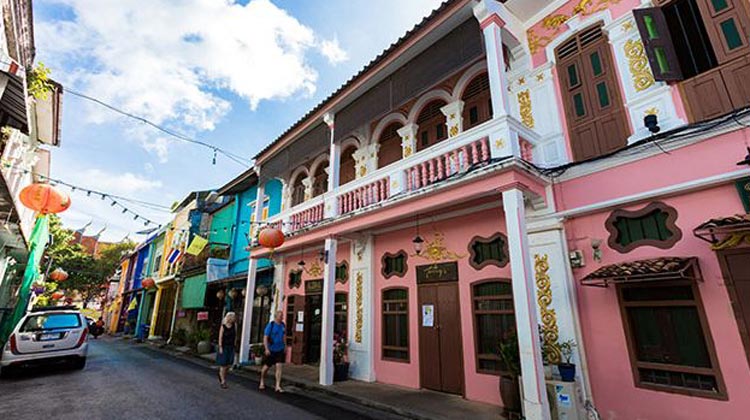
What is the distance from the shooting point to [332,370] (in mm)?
7938

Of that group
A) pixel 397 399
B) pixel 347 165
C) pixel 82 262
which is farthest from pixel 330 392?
pixel 82 262

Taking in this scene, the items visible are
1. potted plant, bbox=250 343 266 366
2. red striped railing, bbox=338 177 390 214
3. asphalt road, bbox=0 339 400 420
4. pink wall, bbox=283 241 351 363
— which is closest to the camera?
asphalt road, bbox=0 339 400 420

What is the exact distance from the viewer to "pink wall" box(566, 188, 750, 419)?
4.16 meters

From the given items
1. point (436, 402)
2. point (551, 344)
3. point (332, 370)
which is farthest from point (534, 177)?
point (332, 370)

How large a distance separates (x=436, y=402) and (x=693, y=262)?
453cm

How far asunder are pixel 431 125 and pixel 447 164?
8.28ft

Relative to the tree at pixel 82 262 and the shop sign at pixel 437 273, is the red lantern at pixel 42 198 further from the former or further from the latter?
the tree at pixel 82 262

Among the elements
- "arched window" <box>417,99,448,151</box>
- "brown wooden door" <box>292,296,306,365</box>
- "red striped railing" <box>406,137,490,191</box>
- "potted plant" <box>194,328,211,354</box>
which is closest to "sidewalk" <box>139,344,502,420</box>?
"brown wooden door" <box>292,296,306,365</box>

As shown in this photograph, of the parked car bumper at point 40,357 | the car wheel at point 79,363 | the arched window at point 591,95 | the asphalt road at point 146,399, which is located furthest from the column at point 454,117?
the car wheel at point 79,363

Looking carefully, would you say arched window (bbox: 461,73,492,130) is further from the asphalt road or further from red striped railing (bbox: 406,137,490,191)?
the asphalt road

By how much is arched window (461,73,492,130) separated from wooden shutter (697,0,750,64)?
3.45 m

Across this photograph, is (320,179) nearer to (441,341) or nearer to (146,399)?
(441,341)

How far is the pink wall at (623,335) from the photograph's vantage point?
4.16 meters

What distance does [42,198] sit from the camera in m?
5.75
